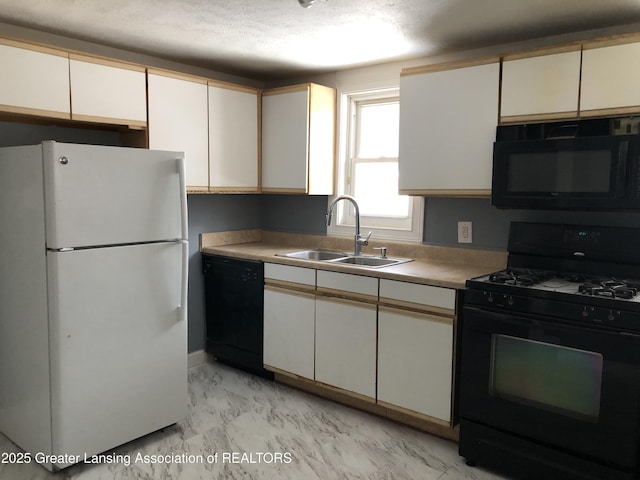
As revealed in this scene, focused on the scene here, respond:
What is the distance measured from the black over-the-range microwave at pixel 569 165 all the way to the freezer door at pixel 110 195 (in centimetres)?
164

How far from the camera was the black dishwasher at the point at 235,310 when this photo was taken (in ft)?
10.8

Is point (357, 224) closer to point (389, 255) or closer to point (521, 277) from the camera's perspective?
point (389, 255)

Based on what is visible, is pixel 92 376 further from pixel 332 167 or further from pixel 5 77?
pixel 332 167

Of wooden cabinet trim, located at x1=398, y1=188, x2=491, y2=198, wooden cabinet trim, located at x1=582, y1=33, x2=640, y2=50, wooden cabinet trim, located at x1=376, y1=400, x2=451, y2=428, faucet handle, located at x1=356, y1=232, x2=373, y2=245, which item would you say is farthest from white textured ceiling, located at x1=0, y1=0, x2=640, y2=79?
wooden cabinet trim, located at x1=376, y1=400, x2=451, y2=428

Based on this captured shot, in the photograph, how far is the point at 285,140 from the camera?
3.45m

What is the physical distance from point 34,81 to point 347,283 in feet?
6.19

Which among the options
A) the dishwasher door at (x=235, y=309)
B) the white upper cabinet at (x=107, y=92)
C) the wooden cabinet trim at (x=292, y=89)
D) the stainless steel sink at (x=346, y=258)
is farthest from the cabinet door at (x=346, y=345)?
the white upper cabinet at (x=107, y=92)

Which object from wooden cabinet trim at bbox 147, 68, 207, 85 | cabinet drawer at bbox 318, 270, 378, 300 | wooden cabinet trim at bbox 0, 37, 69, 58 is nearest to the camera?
wooden cabinet trim at bbox 0, 37, 69, 58

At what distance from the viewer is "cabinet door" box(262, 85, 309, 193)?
3357 mm

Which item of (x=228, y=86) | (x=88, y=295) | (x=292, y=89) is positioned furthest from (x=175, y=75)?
(x=88, y=295)

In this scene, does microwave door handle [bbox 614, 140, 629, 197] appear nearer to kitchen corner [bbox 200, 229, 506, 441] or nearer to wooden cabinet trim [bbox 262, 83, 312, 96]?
kitchen corner [bbox 200, 229, 506, 441]

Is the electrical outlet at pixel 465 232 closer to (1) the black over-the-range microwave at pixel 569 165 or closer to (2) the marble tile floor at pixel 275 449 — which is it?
(1) the black over-the-range microwave at pixel 569 165

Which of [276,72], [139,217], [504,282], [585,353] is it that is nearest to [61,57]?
[139,217]

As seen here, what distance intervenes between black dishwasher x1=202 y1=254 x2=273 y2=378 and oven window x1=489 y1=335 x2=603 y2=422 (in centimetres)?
156
